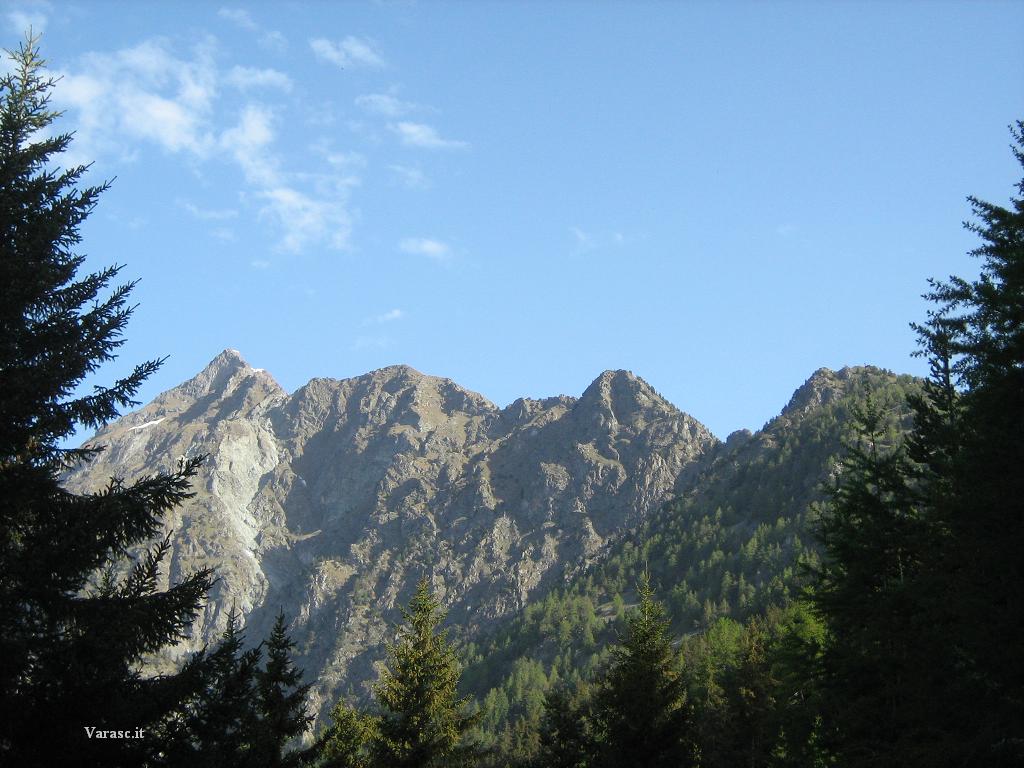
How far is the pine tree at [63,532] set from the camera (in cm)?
1141

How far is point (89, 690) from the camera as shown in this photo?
11617mm

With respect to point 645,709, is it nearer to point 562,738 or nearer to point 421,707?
point 562,738

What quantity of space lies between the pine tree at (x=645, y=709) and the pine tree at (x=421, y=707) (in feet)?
16.6

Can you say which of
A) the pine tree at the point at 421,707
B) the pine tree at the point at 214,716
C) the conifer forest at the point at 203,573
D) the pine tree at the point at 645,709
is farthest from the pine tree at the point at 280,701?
the pine tree at the point at 645,709

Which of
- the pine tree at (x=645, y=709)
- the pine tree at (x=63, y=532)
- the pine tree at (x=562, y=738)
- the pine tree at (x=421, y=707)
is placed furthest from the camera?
the pine tree at (x=562, y=738)

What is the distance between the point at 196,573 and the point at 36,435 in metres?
3.23

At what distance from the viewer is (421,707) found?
2903cm

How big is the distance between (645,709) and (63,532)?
2300 centimetres

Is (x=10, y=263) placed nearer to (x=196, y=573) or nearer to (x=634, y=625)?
(x=196, y=573)

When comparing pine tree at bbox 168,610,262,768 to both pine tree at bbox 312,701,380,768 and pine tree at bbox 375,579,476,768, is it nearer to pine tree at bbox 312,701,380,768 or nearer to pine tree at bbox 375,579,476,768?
pine tree at bbox 312,701,380,768

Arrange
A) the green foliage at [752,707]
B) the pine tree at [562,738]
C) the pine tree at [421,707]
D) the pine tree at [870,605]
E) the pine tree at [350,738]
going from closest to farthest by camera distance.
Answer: the pine tree at [870,605]
the pine tree at [421,707]
the pine tree at [350,738]
the green foliage at [752,707]
the pine tree at [562,738]

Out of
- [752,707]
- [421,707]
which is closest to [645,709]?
[421,707]

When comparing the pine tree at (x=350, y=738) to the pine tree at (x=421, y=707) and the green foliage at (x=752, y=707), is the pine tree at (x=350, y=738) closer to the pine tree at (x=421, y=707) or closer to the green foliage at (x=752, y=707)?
the pine tree at (x=421, y=707)

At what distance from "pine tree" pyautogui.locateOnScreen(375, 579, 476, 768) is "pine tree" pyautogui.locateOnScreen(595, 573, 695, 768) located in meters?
5.07
